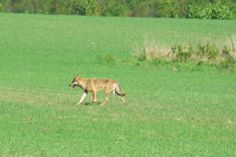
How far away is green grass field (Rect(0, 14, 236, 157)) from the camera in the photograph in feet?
44.4

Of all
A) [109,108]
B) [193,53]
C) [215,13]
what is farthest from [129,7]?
[109,108]

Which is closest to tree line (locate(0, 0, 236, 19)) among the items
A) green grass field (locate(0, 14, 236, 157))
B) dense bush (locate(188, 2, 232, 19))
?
dense bush (locate(188, 2, 232, 19))

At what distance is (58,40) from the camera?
44.6m

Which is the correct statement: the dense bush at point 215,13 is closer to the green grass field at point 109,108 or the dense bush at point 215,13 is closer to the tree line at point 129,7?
the tree line at point 129,7

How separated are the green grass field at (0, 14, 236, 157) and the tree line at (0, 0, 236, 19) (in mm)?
44053

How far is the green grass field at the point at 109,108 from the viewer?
13.5 m

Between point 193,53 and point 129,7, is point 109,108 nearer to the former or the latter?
point 193,53

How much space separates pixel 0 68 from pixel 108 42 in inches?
637

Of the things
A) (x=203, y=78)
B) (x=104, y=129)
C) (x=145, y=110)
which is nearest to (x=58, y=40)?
(x=203, y=78)

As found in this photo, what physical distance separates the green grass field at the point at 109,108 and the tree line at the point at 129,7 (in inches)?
1734

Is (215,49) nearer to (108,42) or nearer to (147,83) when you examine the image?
(147,83)

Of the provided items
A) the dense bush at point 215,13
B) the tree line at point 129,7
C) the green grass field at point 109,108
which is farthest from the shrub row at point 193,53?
the tree line at point 129,7

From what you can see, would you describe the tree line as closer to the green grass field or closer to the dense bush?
the dense bush

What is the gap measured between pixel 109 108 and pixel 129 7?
90.0m
